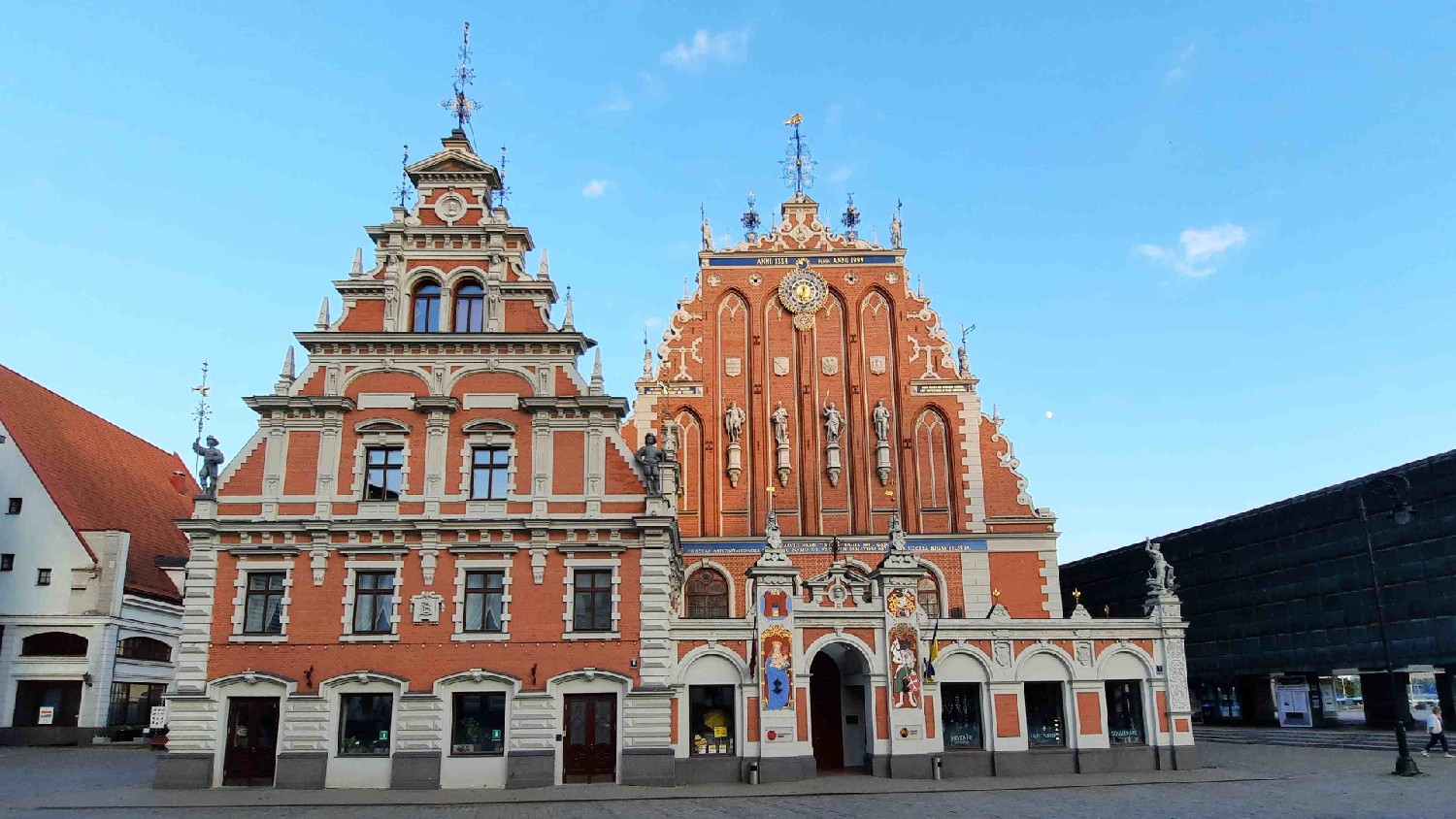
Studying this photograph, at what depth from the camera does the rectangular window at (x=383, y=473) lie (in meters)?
27.0

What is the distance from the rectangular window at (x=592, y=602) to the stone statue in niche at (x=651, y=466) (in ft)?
8.12

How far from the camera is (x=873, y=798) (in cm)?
2227

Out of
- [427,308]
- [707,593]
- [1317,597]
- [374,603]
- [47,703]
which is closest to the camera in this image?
[374,603]

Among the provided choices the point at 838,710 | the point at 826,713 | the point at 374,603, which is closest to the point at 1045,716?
Answer: the point at 838,710

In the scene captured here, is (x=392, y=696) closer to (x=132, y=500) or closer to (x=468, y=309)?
(x=468, y=309)

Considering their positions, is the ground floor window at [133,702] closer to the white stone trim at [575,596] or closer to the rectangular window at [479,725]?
the rectangular window at [479,725]

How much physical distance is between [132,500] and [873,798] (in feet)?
132

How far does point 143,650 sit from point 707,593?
25.2 meters

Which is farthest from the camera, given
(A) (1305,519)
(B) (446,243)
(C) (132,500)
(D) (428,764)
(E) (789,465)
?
(C) (132,500)

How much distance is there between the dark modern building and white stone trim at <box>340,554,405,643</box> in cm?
2720

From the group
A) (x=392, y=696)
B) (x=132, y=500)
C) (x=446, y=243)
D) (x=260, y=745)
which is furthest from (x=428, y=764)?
(x=132, y=500)

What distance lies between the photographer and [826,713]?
29.1 m

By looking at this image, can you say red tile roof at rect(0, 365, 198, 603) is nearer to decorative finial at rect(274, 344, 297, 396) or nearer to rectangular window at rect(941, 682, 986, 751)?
decorative finial at rect(274, 344, 297, 396)

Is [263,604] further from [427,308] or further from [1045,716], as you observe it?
[1045,716]
